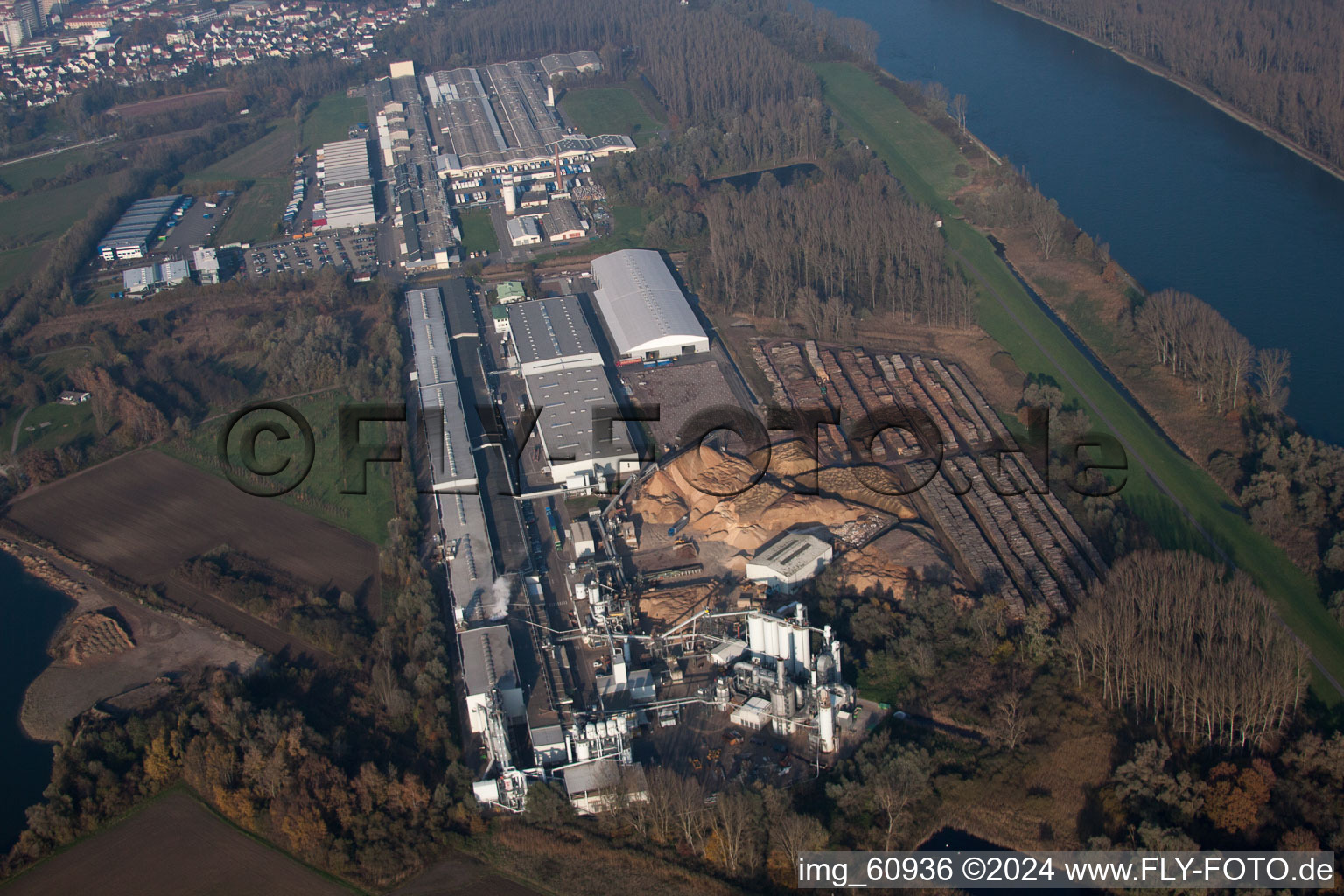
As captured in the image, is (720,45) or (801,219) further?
(720,45)

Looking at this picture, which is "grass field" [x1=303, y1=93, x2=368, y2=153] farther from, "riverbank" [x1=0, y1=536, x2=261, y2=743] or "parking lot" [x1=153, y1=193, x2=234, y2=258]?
"riverbank" [x1=0, y1=536, x2=261, y2=743]

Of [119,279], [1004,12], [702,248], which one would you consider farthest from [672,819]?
[1004,12]

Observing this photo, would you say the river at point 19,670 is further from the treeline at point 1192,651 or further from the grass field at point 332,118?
the grass field at point 332,118

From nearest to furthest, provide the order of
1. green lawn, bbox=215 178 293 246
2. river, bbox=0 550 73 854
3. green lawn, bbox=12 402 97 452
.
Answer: river, bbox=0 550 73 854 → green lawn, bbox=12 402 97 452 → green lawn, bbox=215 178 293 246

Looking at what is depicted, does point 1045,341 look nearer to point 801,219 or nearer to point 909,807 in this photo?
point 801,219

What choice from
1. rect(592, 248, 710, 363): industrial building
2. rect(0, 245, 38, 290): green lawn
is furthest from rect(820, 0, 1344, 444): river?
rect(0, 245, 38, 290): green lawn

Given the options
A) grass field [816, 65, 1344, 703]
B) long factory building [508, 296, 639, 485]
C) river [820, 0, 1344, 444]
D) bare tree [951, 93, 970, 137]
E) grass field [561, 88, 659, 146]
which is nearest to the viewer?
grass field [816, 65, 1344, 703]
